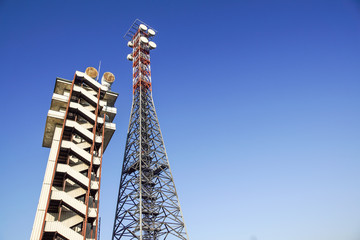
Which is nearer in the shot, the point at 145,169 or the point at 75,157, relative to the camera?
the point at 75,157

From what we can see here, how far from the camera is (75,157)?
31812mm

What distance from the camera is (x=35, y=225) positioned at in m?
24.6

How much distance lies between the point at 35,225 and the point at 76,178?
18.7 ft

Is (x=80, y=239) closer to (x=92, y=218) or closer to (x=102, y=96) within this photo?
(x=92, y=218)

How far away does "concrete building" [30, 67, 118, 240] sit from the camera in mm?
25422

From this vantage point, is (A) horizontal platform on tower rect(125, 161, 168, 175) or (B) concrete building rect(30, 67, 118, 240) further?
(A) horizontal platform on tower rect(125, 161, 168, 175)

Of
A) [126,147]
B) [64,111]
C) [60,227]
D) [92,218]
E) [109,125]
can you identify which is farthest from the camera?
[126,147]

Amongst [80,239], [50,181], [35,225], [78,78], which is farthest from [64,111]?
[80,239]

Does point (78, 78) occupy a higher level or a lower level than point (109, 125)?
higher

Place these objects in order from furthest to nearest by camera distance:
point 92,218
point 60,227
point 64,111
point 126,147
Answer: point 126,147 < point 64,111 < point 92,218 < point 60,227

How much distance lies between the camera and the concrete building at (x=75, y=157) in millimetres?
25422

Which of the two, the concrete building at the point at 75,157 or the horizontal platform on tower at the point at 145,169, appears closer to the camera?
the concrete building at the point at 75,157

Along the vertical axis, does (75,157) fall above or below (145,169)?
below

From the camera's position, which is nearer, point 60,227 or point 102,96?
point 60,227
